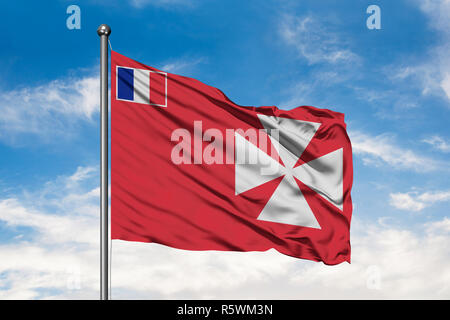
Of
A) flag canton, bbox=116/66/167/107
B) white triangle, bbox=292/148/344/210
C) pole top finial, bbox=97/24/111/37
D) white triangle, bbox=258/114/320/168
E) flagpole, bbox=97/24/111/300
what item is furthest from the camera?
white triangle, bbox=292/148/344/210

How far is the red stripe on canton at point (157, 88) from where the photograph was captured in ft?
31.7

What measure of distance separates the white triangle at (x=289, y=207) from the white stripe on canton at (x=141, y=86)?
2.94 metres

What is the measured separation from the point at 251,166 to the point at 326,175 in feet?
5.80

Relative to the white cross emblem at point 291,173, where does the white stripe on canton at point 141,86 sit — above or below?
above

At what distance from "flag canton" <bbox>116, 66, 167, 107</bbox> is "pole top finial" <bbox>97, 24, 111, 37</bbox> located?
73 centimetres

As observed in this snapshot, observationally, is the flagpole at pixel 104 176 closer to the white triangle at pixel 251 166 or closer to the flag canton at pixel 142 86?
the flag canton at pixel 142 86

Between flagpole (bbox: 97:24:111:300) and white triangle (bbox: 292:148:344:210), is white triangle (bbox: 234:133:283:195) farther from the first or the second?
flagpole (bbox: 97:24:111:300)

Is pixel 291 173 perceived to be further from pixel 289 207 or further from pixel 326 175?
pixel 326 175

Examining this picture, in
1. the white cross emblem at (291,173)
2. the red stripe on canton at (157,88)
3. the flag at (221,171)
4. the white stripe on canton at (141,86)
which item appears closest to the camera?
the flag at (221,171)

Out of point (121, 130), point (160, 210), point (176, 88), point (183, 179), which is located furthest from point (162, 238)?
point (176, 88)

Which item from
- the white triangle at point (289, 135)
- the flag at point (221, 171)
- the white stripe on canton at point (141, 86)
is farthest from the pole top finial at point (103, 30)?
the white triangle at point (289, 135)

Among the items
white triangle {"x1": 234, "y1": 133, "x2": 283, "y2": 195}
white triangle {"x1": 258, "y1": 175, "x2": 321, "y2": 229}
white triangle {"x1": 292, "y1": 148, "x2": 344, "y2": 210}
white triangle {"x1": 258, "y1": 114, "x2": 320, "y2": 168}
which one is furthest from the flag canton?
white triangle {"x1": 292, "y1": 148, "x2": 344, "y2": 210}

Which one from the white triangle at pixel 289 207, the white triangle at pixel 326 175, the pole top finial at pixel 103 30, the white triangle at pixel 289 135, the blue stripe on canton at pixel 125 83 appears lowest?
the white triangle at pixel 289 207

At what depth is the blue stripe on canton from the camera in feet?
30.7
